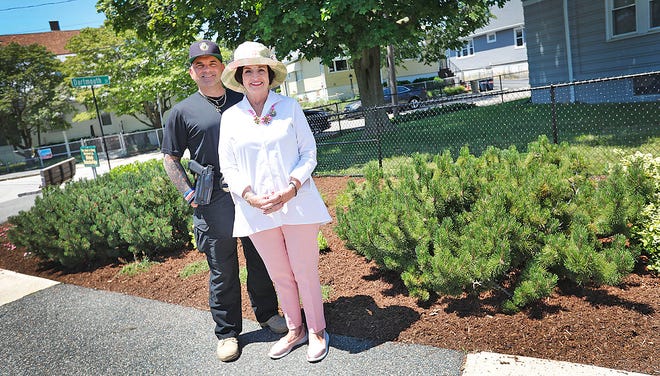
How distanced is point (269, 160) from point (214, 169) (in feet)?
1.91

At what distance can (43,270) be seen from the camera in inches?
246

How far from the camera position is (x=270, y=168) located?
300cm

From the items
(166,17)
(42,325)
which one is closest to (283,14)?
(166,17)

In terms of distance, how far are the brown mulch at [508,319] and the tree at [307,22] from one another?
216 inches

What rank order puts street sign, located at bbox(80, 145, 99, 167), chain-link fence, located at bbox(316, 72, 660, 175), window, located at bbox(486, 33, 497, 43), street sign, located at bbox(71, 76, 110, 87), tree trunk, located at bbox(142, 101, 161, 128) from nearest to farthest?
chain-link fence, located at bbox(316, 72, 660, 175) → street sign, located at bbox(71, 76, 110, 87) → street sign, located at bbox(80, 145, 99, 167) → tree trunk, located at bbox(142, 101, 161, 128) → window, located at bbox(486, 33, 497, 43)

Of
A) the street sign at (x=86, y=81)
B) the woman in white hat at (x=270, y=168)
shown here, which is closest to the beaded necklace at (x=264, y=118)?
the woman in white hat at (x=270, y=168)

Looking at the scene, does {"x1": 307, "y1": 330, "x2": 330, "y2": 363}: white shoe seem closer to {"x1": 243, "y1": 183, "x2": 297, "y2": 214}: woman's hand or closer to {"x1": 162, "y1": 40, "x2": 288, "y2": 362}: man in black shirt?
{"x1": 162, "y1": 40, "x2": 288, "y2": 362}: man in black shirt

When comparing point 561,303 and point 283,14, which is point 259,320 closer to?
point 561,303

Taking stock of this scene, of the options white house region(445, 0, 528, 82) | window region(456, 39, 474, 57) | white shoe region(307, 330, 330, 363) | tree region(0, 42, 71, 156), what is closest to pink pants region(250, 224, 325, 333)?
white shoe region(307, 330, 330, 363)

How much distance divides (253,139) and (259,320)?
1517 millimetres

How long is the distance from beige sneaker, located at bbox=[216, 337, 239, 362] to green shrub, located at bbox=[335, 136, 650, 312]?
1256 millimetres

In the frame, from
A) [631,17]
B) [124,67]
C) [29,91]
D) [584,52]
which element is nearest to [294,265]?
[631,17]

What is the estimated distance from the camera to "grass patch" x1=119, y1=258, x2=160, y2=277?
218 inches

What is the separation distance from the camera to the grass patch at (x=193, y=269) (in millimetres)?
5145
